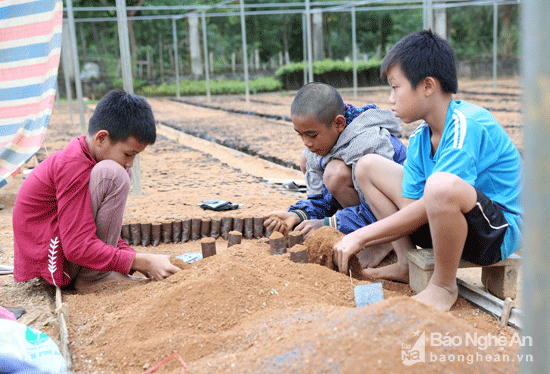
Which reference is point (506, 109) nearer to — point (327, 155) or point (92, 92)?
point (327, 155)

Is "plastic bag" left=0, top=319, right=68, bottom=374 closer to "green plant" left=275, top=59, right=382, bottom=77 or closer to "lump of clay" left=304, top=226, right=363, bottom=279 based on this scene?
"lump of clay" left=304, top=226, right=363, bottom=279

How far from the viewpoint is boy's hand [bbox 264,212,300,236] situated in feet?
11.3

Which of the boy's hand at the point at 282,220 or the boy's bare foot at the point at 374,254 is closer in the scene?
the boy's bare foot at the point at 374,254

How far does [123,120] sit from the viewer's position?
2.86m

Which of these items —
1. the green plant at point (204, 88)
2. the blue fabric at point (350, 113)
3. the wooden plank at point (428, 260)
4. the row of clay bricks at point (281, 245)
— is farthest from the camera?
the green plant at point (204, 88)

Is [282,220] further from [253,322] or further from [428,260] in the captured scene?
[253,322]

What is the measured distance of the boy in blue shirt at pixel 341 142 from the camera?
312 cm

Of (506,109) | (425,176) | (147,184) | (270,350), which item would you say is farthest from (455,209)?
(506,109)

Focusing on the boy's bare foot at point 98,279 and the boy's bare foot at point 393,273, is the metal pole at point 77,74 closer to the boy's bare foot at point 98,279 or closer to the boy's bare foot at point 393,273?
the boy's bare foot at point 98,279

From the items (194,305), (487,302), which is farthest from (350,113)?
(194,305)

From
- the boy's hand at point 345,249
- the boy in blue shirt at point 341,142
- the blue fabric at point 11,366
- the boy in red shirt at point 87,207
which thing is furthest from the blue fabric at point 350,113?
the blue fabric at point 11,366

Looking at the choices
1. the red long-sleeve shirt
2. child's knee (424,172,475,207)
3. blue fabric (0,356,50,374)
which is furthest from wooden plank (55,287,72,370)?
child's knee (424,172,475,207)

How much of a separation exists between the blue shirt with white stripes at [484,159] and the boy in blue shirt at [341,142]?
61cm

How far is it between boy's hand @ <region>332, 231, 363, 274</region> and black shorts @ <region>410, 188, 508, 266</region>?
1.67 feet
